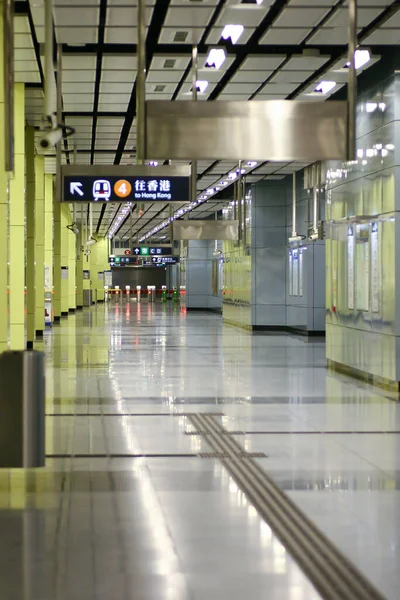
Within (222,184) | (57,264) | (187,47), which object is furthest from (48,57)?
(57,264)

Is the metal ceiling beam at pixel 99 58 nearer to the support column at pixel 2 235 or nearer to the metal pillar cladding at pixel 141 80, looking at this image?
the support column at pixel 2 235

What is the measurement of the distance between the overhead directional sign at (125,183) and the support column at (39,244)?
33.1 feet

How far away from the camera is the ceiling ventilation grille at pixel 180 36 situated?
1227 cm

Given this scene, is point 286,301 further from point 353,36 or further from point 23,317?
point 353,36

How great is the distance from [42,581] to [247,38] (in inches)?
387

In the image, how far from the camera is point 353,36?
684 centimetres

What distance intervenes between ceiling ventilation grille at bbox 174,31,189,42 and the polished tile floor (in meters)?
5.09

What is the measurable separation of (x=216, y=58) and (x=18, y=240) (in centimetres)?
602

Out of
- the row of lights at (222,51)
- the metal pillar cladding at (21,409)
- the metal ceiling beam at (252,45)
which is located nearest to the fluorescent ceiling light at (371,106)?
the metal ceiling beam at (252,45)

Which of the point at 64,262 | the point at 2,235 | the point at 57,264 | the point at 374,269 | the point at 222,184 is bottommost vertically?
the point at 374,269

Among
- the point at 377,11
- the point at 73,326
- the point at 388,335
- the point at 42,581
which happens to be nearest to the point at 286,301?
the point at 73,326

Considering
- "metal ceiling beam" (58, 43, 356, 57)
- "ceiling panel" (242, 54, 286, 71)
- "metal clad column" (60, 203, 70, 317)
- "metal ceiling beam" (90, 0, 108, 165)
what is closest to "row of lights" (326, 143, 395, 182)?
"metal ceiling beam" (58, 43, 356, 57)

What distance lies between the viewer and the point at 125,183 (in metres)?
16.6

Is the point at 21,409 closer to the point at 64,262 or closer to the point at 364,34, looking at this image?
the point at 364,34
